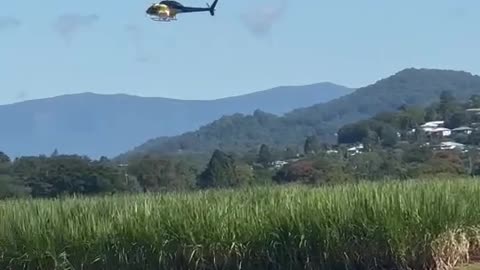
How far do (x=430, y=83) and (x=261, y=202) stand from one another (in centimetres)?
12096

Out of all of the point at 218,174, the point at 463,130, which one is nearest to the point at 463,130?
the point at 463,130

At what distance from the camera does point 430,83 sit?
5305 inches

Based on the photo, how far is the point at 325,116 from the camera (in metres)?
115

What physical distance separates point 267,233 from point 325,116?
100 m

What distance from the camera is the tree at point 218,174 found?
27.6 metres

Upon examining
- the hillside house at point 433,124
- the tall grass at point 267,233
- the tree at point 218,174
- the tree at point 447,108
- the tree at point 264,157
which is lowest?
the tall grass at point 267,233

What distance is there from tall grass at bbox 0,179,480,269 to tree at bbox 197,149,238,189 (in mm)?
11195

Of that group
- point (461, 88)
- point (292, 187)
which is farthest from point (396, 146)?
point (461, 88)

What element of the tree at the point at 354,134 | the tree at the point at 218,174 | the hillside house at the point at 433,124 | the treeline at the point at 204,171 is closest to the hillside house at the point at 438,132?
the hillside house at the point at 433,124

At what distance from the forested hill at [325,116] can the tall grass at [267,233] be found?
180ft

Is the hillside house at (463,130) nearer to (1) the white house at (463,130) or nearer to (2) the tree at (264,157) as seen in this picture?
(1) the white house at (463,130)

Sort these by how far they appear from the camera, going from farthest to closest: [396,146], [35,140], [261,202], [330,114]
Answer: [35,140] < [330,114] < [396,146] < [261,202]

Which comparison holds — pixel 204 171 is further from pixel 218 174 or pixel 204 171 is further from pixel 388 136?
pixel 388 136

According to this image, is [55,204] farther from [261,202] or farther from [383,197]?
[383,197]
